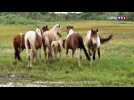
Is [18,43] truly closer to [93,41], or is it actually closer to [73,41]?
[73,41]

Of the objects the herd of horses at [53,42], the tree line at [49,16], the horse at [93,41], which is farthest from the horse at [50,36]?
→ the horse at [93,41]

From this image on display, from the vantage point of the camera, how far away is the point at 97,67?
412 centimetres

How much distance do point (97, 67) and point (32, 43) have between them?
35.9 inches

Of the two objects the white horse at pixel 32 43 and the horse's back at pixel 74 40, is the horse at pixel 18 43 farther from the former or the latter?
the horse's back at pixel 74 40

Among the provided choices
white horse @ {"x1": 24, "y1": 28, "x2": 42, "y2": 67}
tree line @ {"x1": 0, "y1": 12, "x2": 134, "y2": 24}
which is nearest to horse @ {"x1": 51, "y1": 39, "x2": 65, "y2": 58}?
white horse @ {"x1": 24, "y1": 28, "x2": 42, "y2": 67}

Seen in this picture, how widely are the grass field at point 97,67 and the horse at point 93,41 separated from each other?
0.19 feet

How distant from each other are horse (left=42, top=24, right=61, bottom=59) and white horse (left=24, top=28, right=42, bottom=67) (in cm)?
8

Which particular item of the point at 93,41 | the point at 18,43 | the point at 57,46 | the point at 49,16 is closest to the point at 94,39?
the point at 93,41
